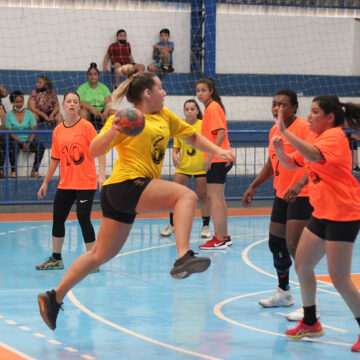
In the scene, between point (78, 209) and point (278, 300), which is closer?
point (278, 300)

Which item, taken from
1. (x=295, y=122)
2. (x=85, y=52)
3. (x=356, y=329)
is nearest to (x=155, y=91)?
(x=295, y=122)

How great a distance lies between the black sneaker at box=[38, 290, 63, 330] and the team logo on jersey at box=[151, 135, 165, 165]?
1.24 m

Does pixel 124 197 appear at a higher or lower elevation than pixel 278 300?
higher

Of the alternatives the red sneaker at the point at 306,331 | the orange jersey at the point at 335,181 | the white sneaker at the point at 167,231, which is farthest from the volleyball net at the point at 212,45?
the orange jersey at the point at 335,181

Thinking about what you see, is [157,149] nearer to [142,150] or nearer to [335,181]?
[142,150]

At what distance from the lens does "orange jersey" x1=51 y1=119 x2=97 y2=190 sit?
26.0 ft

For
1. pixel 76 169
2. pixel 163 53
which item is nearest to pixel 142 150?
pixel 76 169

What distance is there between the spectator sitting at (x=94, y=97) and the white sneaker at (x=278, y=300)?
910 centimetres

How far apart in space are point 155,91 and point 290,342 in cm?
208

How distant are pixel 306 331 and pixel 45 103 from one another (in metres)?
10.4

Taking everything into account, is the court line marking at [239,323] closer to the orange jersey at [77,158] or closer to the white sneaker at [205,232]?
the orange jersey at [77,158]

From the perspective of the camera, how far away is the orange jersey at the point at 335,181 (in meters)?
5.04

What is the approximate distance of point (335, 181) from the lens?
16.7 feet

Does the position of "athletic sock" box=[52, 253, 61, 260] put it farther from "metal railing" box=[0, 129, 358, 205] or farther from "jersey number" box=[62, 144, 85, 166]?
"metal railing" box=[0, 129, 358, 205]
